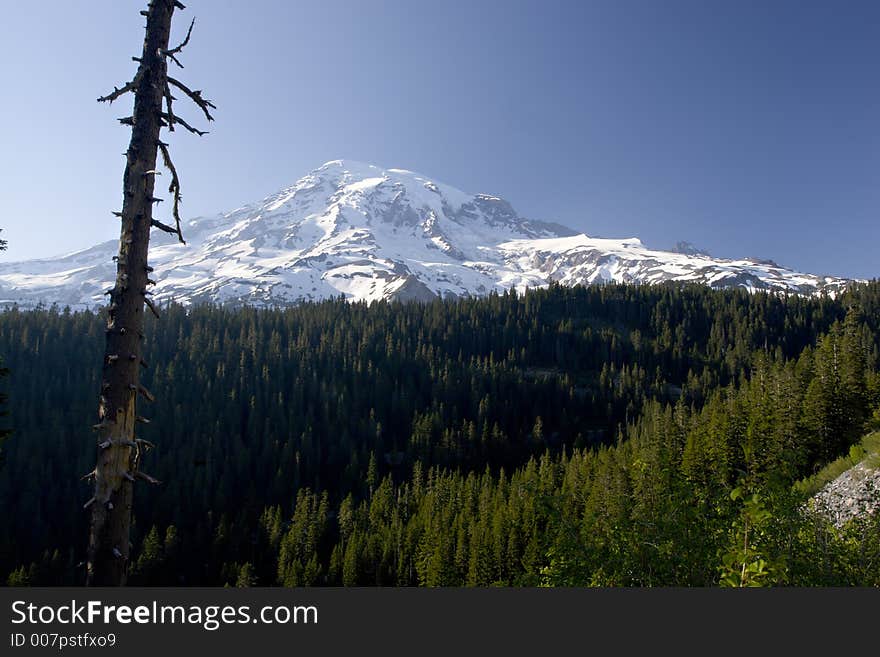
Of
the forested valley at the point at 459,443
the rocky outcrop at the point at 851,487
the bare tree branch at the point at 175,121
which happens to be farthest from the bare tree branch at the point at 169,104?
the rocky outcrop at the point at 851,487

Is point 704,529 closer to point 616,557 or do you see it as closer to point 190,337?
point 616,557

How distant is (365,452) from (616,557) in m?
113

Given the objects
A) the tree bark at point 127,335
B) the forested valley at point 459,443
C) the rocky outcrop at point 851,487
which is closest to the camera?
the tree bark at point 127,335

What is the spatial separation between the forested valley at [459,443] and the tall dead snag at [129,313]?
6.20 meters

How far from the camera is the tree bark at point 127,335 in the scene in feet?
21.5

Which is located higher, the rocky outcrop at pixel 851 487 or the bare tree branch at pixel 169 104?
the bare tree branch at pixel 169 104

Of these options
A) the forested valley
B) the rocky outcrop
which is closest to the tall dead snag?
the forested valley

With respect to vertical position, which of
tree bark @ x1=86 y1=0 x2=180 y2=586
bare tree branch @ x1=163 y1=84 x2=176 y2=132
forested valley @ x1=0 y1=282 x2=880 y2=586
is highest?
bare tree branch @ x1=163 y1=84 x2=176 y2=132

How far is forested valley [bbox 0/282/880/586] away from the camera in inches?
332

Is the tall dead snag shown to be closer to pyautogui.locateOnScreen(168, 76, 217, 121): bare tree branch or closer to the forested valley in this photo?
pyautogui.locateOnScreen(168, 76, 217, 121): bare tree branch

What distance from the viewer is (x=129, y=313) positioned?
703 centimetres

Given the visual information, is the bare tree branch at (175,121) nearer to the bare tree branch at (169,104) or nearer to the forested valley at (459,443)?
the bare tree branch at (169,104)

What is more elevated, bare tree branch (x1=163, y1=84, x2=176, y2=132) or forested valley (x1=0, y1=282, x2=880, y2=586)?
bare tree branch (x1=163, y1=84, x2=176, y2=132)

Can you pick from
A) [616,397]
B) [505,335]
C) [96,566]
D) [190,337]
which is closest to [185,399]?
[190,337]
